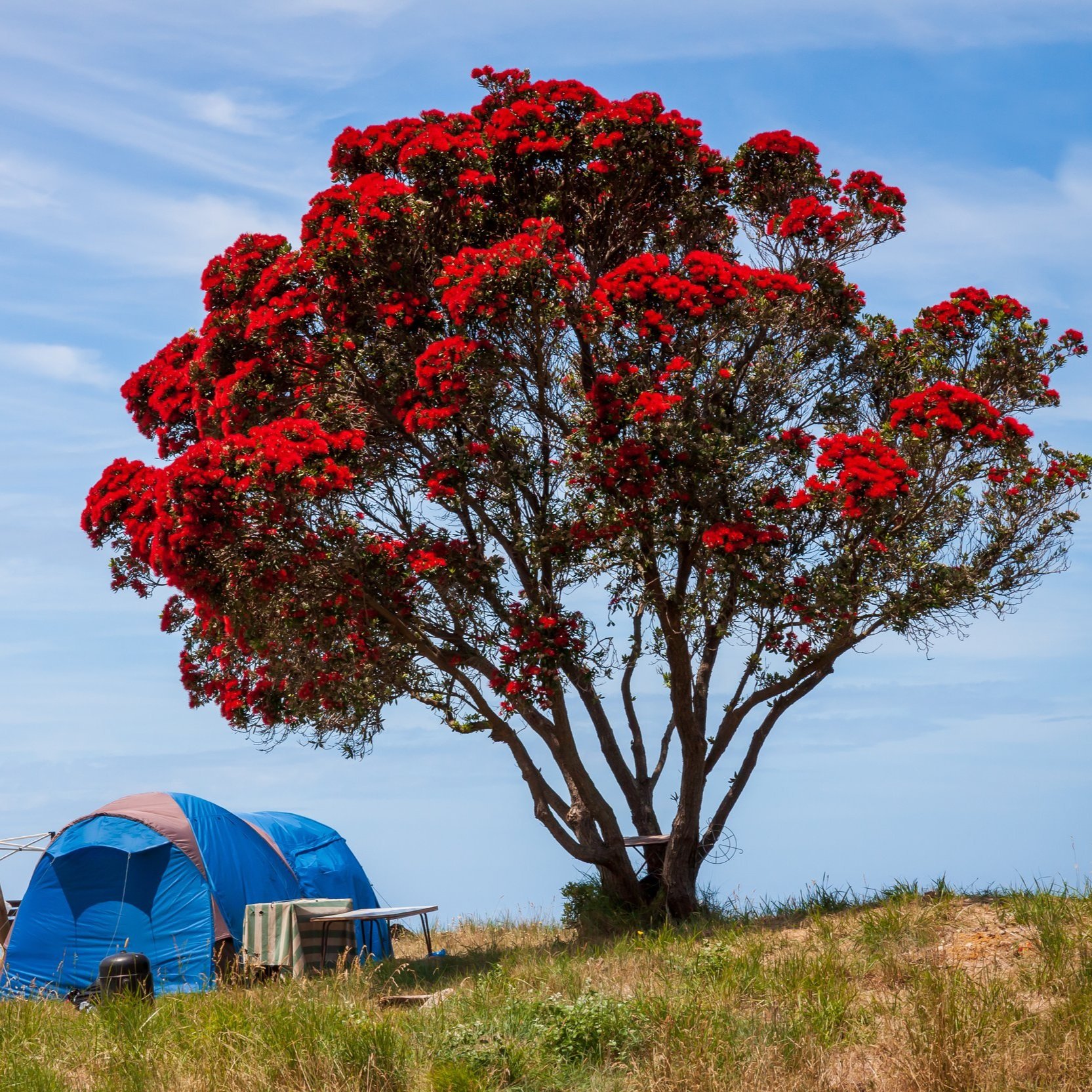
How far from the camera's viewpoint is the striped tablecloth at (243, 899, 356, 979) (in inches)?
506

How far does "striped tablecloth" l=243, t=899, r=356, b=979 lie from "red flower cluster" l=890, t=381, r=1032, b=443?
27.9 ft

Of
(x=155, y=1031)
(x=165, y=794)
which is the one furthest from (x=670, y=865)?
(x=155, y=1031)

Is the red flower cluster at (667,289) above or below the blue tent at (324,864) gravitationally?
above

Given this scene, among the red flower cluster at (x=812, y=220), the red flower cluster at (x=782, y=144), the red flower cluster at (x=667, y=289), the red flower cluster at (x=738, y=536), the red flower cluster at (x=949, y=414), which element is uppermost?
the red flower cluster at (x=782, y=144)

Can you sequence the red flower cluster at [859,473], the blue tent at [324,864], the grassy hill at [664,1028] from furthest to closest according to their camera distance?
the blue tent at [324,864] → the red flower cluster at [859,473] → the grassy hill at [664,1028]

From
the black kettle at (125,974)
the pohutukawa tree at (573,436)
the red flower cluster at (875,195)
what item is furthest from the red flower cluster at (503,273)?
the black kettle at (125,974)

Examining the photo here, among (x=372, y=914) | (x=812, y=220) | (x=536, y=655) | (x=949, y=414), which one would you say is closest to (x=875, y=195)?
(x=812, y=220)

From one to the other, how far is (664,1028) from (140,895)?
27.3 ft

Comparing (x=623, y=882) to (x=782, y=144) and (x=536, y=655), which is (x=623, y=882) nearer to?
(x=536, y=655)

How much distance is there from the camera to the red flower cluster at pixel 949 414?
12.7 metres

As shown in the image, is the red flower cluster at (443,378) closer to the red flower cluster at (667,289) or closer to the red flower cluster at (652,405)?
the red flower cluster at (667,289)

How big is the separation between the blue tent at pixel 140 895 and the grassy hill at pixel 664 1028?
9.49ft

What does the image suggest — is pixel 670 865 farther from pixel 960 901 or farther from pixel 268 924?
pixel 268 924

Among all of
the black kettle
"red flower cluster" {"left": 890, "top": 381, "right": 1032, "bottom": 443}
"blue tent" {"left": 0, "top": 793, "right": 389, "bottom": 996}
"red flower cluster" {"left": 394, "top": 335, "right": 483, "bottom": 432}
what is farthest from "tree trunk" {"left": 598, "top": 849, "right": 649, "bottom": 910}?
"red flower cluster" {"left": 890, "top": 381, "right": 1032, "bottom": 443}
